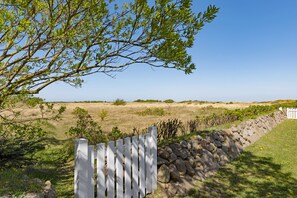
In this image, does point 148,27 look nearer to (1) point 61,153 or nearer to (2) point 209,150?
(2) point 209,150

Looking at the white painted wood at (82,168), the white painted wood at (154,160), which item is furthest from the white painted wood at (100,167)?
the white painted wood at (154,160)

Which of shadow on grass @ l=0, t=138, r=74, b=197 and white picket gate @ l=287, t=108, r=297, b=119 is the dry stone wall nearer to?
shadow on grass @ l=0, t=138, r=74, b=197

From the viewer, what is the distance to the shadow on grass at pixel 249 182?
6617 millimetres

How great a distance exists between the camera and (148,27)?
625 centimetres

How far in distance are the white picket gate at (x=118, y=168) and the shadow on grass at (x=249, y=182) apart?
1.39m

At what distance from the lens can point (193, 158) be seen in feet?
25.3

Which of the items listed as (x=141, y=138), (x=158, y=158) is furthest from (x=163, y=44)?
(x=158, y=158)

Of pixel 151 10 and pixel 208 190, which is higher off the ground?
pixel 151 10

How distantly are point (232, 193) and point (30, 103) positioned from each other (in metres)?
5.78

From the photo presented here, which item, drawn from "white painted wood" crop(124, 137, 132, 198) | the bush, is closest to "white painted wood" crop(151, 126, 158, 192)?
"white painted wood" crop(124, 137, 132, 198)

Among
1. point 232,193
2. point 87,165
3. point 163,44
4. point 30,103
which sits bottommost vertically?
point 232,193

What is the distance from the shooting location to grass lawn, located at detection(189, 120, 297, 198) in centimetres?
668

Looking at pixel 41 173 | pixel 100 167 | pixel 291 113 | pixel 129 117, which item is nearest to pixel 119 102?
pixel 129 117

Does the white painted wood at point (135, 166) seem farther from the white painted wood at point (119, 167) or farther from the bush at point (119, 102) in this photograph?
the bush at point (119, 102)
